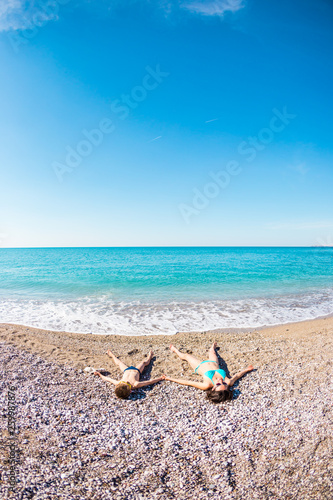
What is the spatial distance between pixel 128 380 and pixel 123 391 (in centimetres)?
58

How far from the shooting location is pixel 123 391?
603cm

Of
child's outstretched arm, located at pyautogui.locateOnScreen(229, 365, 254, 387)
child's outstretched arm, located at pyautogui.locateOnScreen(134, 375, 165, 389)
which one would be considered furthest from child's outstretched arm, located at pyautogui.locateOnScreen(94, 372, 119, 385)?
child's outstretched arm, located at pyautogui.locateOnScreen(229, 365, 254, 387)

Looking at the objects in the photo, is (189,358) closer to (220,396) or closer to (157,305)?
(220,396)

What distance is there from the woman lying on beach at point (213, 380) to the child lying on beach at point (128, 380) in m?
0.85

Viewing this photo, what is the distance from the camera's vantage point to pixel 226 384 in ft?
20.5

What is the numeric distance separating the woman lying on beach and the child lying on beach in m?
0.85

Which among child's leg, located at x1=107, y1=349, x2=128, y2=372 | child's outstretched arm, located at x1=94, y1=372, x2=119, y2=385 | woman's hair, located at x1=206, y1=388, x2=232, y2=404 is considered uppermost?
woman's hair, located at x1=206, y1=388, x2=232, y2=404

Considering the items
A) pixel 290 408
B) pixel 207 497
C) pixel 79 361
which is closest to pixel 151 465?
pixel 207 497

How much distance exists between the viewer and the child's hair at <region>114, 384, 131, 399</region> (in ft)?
19.7

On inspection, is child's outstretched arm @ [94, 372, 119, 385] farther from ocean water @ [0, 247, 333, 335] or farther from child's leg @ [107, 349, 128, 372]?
ocean water @ [0, 247, 333, 335]

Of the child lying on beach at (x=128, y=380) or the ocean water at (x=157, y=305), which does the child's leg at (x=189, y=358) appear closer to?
the child lying on beach at (x=128, y=380)

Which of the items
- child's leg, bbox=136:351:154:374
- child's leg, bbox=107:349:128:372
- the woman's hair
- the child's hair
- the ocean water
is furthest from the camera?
the ocean water

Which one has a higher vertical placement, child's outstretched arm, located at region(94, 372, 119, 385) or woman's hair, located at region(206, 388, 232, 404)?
woman's hair, located at region(206, 388, 232, 404)

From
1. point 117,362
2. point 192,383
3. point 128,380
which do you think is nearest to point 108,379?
point 128,380
